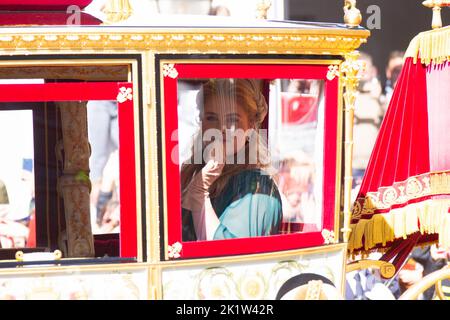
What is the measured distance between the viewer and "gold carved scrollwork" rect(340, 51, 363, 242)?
3.75m

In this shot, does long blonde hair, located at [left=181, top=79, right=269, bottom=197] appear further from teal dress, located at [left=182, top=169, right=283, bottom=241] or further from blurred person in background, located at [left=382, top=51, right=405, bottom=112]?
blurred person in background, located at [left=382, top=51, right=405, bottom=112]

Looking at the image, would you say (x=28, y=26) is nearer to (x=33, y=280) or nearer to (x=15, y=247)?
(x=33, y=280)

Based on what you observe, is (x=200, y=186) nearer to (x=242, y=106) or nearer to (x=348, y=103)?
(x=242, y=106)

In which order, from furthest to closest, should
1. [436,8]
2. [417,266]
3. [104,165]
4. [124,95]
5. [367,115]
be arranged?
[367,115], [417,266], [436,8], [104,165], [124,95]

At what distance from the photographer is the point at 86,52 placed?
11.4 feet

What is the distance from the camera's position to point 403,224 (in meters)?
4.26

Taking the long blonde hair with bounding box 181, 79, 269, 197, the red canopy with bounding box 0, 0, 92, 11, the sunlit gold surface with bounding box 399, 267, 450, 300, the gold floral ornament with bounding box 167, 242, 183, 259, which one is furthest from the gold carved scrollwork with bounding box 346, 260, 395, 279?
the red canopy with bounding box 0, 0, 92, 11

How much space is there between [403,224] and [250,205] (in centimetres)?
85

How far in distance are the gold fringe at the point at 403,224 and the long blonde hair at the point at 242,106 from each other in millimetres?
716

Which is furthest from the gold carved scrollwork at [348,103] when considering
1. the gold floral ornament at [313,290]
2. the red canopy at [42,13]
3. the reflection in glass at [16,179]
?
the reflection in glass at [16,179]

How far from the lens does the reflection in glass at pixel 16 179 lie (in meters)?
4.29

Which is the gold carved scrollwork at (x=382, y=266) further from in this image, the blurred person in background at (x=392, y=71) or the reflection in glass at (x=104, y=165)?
the blurred person in background at (x=392, y=71)

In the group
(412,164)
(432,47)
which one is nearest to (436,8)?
(432,47)

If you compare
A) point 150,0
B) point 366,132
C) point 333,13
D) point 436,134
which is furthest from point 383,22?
point 436,134
